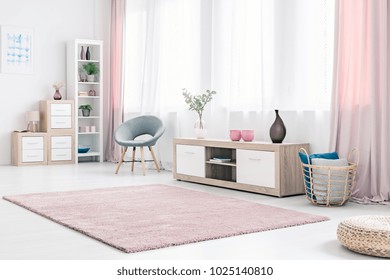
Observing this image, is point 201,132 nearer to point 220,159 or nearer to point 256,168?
point 220,159

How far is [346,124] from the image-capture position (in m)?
4.59

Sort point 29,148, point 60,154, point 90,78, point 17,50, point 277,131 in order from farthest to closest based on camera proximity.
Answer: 1. point 90,78
2. point 60,154
3. point 17,50
4. point 29,148
5. point 277,131

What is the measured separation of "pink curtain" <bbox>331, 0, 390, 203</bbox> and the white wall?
4582 mm

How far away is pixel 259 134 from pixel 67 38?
4.01 m

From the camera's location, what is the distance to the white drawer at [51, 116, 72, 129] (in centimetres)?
779

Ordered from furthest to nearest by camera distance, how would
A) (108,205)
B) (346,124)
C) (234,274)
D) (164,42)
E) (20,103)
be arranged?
(20,103), (164,42), (346,124), (108,205), (234,274)

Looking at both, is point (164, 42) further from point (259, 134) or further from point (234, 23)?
point (259, 134)

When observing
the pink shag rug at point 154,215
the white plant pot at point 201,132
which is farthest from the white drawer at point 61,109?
the pink shag rug at point 154,215

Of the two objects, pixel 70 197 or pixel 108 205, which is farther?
pixel 70 197

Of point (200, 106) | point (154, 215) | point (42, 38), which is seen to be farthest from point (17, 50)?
point (154, 215)

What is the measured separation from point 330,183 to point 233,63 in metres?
2.08

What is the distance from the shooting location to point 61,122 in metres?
7.85

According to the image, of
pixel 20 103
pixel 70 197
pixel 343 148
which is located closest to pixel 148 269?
pixel 70 197

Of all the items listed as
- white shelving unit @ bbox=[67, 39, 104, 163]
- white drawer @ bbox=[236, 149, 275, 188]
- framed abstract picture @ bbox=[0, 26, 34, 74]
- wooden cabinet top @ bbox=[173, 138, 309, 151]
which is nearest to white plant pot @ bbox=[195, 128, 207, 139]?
wooden cabinet top @ bbox=[173, 138, 309, 151]
